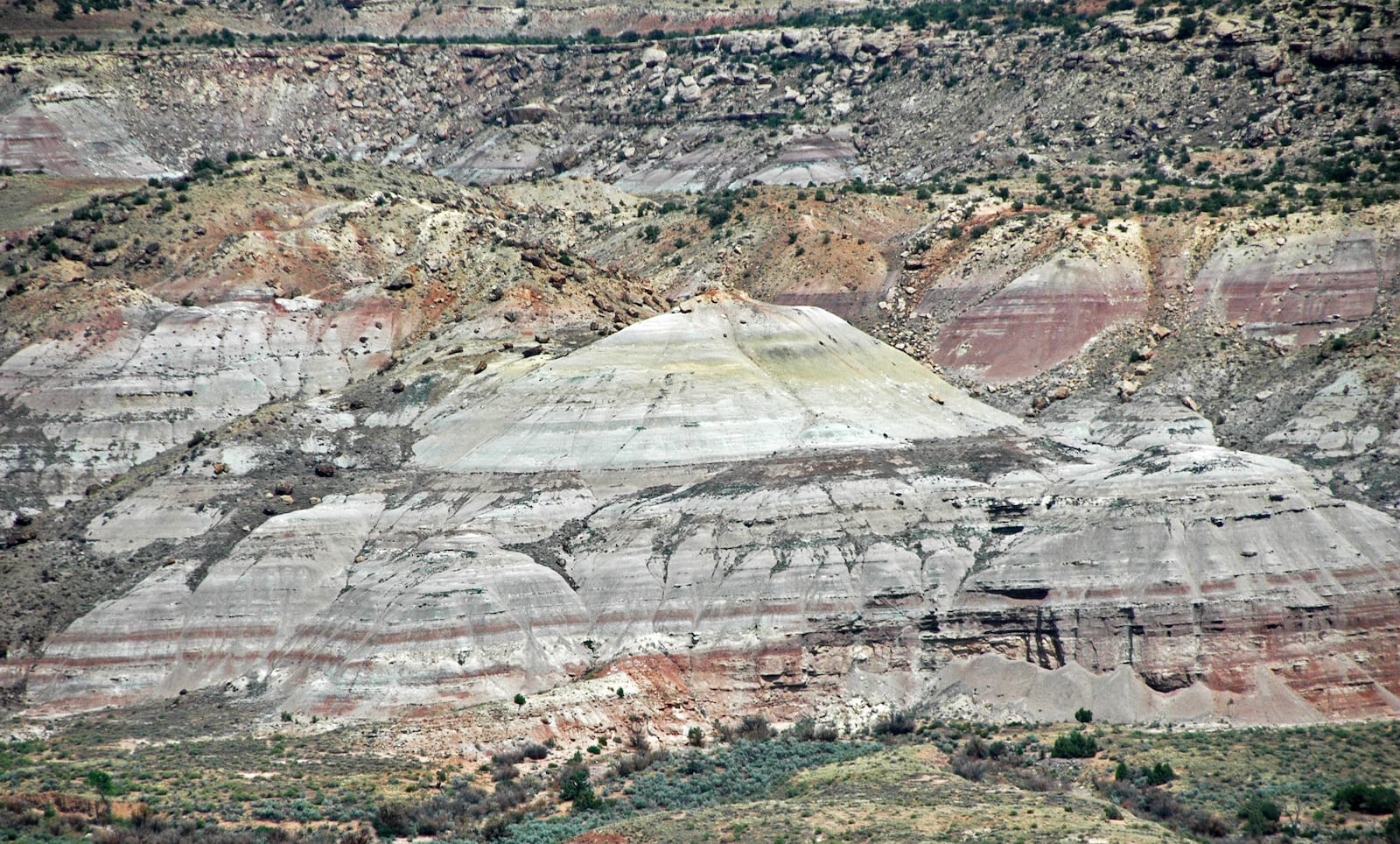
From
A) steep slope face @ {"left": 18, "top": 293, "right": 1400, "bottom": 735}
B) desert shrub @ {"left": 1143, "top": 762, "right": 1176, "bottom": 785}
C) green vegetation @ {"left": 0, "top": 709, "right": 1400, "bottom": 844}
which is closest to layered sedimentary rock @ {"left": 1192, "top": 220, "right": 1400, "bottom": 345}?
steep slope face @ {"left": 18, "top": 293, "right": 1400, "bottom": 735}

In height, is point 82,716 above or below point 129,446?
below

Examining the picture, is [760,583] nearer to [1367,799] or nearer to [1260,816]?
[1260,816]

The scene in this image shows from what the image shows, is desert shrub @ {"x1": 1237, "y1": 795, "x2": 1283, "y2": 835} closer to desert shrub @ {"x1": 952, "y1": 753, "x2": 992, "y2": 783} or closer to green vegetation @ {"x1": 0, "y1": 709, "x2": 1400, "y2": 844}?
green vegetation @ {"x1": 0, "y1": 709, "x2": 1400, "y2": 844}

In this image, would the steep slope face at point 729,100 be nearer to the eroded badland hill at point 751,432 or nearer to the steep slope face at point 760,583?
the eroded badland hill at point 751,432

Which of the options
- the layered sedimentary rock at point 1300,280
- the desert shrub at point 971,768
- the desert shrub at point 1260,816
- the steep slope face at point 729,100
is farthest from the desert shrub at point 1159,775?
the steep slope face at point 729,100

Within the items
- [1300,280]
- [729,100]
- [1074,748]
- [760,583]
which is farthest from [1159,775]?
[729,100]

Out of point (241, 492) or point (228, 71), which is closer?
point (241, 492)

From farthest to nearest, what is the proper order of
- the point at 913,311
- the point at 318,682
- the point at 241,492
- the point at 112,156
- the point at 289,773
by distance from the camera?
the point at 112,156
the point at 913,311
the point at 241,492
the point at 318,682
the point at 289,773

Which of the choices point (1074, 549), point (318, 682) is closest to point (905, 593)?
point (1074, 549)

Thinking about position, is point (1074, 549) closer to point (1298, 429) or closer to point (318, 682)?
point (1298, 429)
